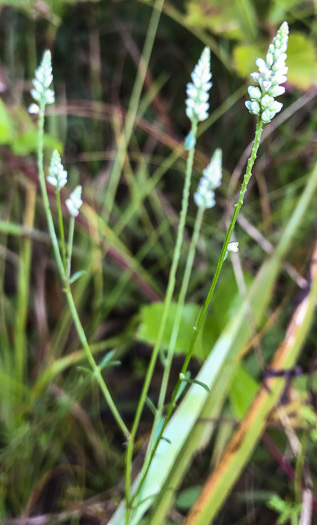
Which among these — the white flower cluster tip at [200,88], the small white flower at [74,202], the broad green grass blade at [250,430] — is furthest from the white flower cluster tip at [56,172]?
the broad green grass blade at [250,430]

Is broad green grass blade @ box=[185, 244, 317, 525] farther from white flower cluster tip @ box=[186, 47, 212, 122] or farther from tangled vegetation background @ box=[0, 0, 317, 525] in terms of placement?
white flower cluster tip @ box=[186, 47, 212, 122]

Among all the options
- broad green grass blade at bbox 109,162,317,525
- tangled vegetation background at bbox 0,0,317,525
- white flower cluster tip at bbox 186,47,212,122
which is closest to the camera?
white flower cluster tip at bbox 186,47,212,122

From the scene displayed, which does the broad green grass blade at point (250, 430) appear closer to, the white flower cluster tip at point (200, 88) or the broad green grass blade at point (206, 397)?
the broad green grass blade at point (206, 397)

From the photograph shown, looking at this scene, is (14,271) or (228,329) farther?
(14,271)

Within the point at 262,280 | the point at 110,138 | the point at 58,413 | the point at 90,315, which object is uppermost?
the point at 110,138

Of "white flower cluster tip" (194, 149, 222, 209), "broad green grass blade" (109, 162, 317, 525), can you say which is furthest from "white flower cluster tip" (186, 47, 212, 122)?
"broad green grass blade" (109, 162, 317, 525)

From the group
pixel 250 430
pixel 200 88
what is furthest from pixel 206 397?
pixel 200 88

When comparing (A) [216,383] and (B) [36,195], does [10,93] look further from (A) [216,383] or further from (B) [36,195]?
(A) [216,383]

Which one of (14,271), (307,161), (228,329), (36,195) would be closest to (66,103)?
(36,195)
